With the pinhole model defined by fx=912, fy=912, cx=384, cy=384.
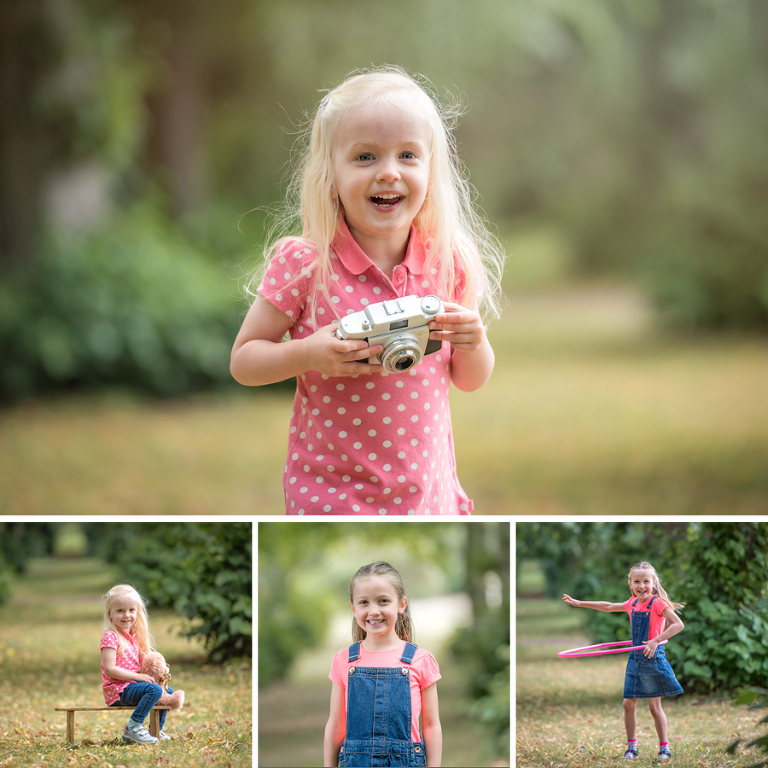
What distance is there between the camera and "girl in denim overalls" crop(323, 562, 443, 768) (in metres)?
1.63

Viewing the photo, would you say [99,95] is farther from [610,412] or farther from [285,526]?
[285,526]

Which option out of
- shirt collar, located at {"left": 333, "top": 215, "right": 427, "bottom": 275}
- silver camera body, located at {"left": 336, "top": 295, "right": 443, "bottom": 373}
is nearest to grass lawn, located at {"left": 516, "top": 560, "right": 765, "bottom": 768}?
silver camera body, located at {"left": 336, "top": 295, "right": 443, "bottom": 373}

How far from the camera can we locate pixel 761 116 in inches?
307

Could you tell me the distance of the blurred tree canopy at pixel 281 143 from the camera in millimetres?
6809

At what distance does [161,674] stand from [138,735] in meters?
0.11

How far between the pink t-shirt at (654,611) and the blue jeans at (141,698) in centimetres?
88

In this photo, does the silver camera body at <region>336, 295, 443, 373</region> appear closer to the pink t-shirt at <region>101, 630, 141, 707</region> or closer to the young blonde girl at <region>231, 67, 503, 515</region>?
the young blonde girl at <region>231, 67, 503, 515</region>

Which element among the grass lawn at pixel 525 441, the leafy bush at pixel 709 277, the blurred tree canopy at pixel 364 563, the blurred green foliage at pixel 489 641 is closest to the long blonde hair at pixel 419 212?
the blurred tree canopy at pixel 364 563

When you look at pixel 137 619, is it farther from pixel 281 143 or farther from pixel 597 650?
pixel 281 143

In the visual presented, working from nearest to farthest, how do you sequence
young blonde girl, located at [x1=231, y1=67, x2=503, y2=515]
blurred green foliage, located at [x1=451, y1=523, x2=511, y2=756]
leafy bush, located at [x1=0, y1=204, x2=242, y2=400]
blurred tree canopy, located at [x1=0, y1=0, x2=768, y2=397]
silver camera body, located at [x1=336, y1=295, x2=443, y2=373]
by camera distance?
A: silver camera body, located at [x1=336, y1=295, x2=443, y2=373]
young blonde girl, located at [x1=231, y1=67, x2=503, y2=515]
blurred green foliage, located at [x1=451, y1=523, x2=511, y2=756]
leafy bush, located at [x1=0, y1=204, x2=242, y2=400]
blurred tree canopy, located at [x1=0, y1=0, x2=768, y2=397]

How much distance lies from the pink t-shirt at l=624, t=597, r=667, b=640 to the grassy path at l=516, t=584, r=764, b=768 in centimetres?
8

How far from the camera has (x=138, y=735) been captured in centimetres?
166

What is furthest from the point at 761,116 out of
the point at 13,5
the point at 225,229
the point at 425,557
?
the point at 425,557

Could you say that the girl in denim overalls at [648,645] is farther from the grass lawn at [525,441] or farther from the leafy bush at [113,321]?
the leafy bush at [113,321]
